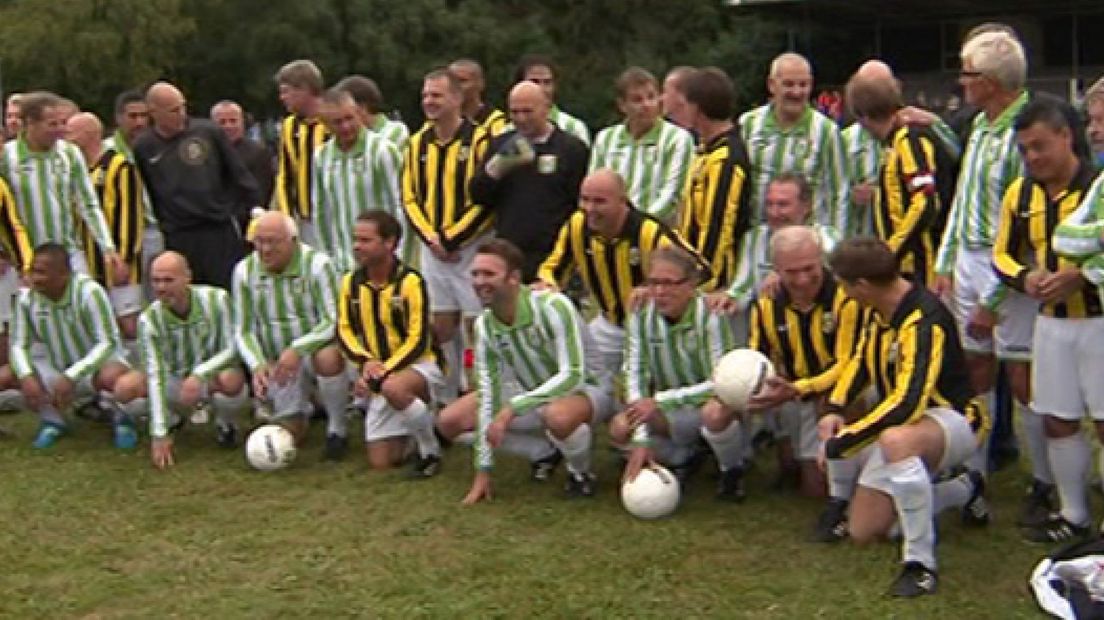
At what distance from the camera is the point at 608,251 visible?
263 inches

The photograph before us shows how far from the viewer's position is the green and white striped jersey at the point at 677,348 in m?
6.33

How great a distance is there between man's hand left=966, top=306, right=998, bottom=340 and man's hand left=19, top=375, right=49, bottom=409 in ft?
16.1

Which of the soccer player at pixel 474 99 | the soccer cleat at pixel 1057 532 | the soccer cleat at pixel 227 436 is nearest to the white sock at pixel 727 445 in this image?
the soccer cleat at pixel 1057 532

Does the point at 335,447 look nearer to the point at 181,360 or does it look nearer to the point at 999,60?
the point at 181,360

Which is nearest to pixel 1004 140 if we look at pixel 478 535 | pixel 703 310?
pixel 703 310

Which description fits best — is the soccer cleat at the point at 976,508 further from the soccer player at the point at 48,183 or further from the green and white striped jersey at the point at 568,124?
the soccer player at the point at 48,183

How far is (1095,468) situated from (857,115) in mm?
2033

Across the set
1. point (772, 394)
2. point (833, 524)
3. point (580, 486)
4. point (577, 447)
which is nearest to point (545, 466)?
point (580, 486)

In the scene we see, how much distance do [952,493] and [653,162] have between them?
259cm

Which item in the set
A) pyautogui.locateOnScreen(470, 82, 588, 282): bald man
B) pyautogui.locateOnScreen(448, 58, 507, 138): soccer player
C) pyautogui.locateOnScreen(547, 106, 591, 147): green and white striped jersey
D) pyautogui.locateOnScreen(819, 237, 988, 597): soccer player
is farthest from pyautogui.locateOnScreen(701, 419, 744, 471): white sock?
pyautogui.locateOnScreen(448, 58, 507, 138): soccer player

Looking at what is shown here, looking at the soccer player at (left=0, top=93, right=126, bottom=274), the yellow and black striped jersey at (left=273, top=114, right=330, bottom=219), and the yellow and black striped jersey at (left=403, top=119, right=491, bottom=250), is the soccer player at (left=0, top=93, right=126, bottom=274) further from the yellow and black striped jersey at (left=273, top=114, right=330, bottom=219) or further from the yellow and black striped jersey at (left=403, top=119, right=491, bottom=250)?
the yellow and black striped jersey at (left=403, top=119, right=491, bottom=250)

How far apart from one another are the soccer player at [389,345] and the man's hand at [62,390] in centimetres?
166

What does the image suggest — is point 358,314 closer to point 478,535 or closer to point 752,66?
point 478,535

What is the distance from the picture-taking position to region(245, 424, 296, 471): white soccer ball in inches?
279
